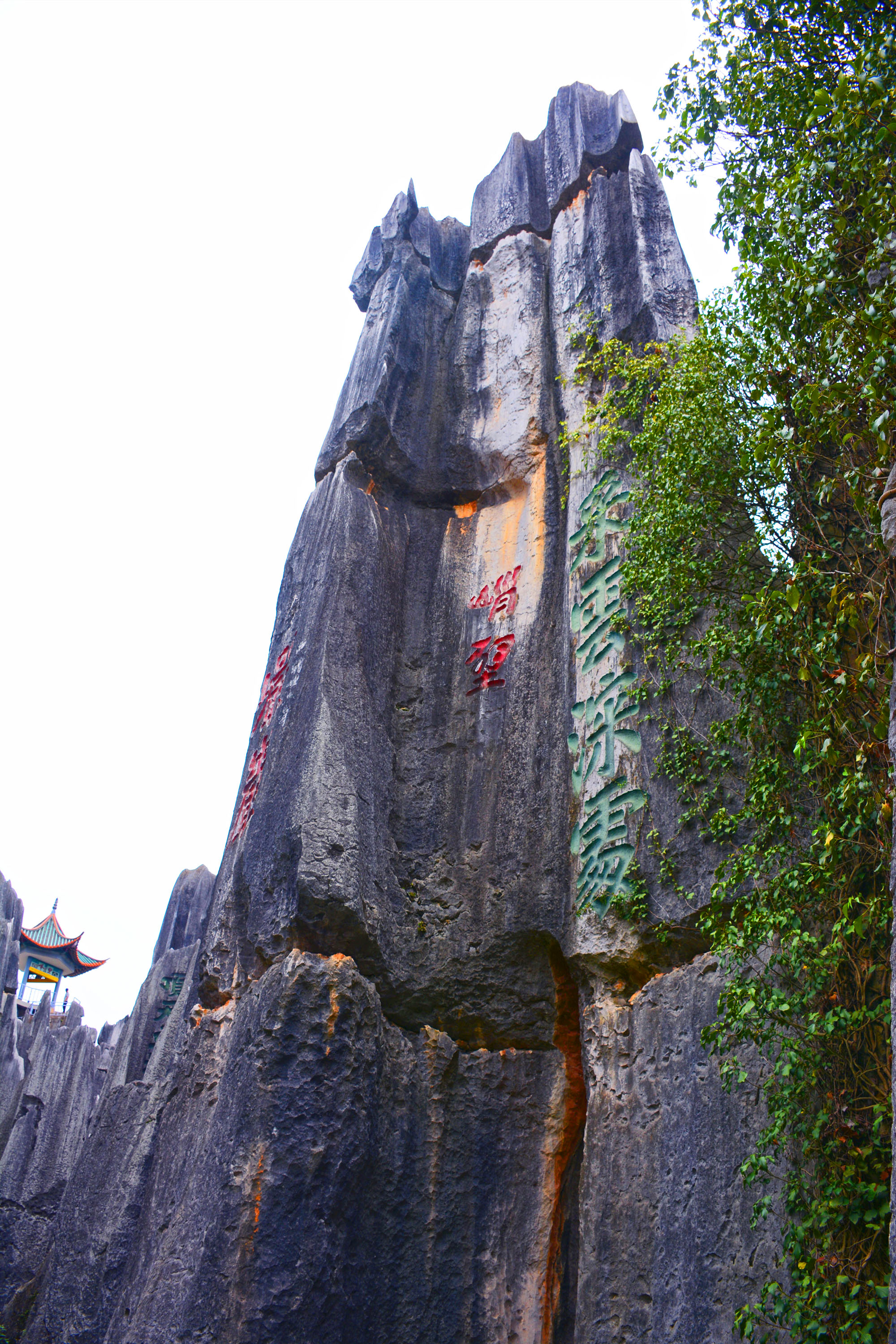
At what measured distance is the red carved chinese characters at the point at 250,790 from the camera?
23.2 feet

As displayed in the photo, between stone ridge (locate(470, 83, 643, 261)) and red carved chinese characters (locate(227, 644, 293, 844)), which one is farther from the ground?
stone ridge (locate(470, 83, 643, 261))

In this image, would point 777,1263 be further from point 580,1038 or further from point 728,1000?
point 580,1038

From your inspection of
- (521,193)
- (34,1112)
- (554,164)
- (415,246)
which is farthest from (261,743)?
(34,1112)

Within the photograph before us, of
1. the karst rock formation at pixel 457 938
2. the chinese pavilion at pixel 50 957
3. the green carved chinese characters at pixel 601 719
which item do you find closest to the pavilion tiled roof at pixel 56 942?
the chinese pavilion at pixel 50 957

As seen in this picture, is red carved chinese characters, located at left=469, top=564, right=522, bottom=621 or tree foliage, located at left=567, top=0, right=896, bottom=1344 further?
red carved chinese characters, located at left=469, top=564, right=522, bottom=621

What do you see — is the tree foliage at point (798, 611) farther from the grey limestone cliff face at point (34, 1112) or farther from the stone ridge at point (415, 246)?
the grey limestone cliff face at point (34, 1112)

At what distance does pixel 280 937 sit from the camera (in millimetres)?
5836

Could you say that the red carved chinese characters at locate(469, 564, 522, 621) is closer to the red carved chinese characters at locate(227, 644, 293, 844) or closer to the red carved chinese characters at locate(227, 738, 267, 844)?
the red carved chinese characters at locate(227, 644, 293, 844)

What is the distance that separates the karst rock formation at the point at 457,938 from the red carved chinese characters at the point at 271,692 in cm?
4

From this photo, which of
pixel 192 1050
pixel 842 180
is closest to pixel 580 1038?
pixel 192 1050

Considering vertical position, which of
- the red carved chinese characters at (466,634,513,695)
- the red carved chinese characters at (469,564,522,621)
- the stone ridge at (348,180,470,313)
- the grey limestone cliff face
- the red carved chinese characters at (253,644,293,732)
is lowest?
the grey limestone cliff face

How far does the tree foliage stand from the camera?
3838 mm

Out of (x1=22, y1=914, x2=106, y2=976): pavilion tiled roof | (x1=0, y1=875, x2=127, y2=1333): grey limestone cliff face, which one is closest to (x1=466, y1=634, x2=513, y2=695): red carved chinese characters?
(x1=0, y1=875, x2=127, y2=1333): grey limestone cliff face

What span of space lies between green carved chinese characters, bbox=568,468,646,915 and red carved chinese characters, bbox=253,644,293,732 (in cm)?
221
